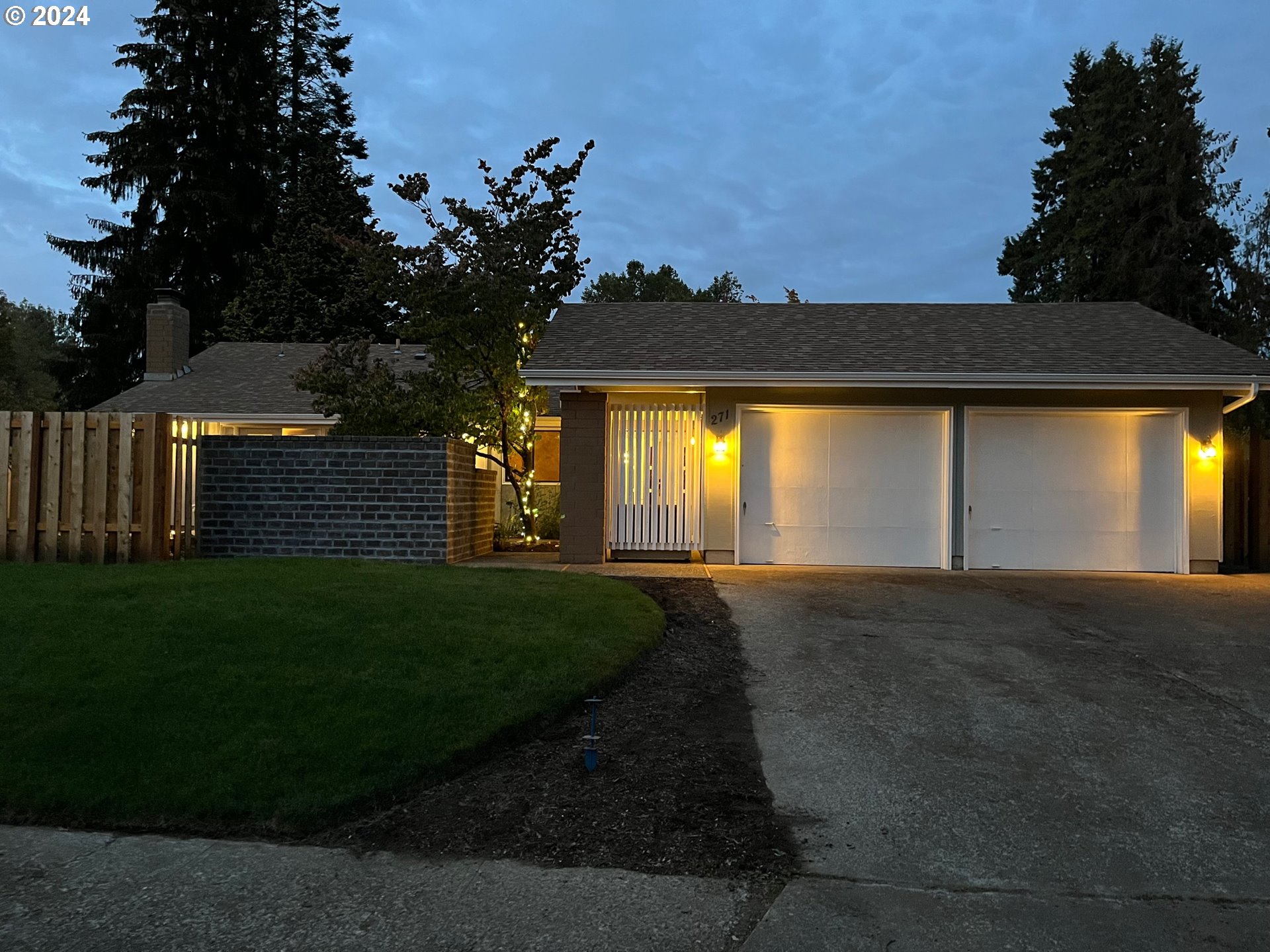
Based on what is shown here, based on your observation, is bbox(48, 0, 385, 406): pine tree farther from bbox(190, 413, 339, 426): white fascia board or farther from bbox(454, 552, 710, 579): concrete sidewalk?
bbox(454, 552, 710, 579): concrete sidewalk

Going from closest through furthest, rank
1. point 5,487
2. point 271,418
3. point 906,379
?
point 5,487, point 906,379, point 271,418

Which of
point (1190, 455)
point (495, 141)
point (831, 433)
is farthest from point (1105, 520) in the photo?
point (495, 141)

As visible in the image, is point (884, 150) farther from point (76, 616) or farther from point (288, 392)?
point (76, 616)

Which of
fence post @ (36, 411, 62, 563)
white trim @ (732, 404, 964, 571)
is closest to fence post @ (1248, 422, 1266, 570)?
white trim @ (732, 404, 964, 571)

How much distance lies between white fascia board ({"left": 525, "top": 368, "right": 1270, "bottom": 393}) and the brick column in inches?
17.6

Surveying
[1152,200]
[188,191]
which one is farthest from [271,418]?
[1152,200]

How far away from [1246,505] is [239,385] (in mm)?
18037

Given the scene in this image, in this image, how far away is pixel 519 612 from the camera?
7145 millimetres

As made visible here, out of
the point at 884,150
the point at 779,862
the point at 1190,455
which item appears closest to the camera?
the point at 779,862

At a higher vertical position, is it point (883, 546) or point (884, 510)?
point (884, 510)

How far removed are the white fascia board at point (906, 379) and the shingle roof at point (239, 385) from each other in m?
7.89

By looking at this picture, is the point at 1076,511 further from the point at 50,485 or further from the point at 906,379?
the point at 50,485

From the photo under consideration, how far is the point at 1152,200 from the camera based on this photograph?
107ft

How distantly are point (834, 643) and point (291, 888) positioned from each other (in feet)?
15.9
